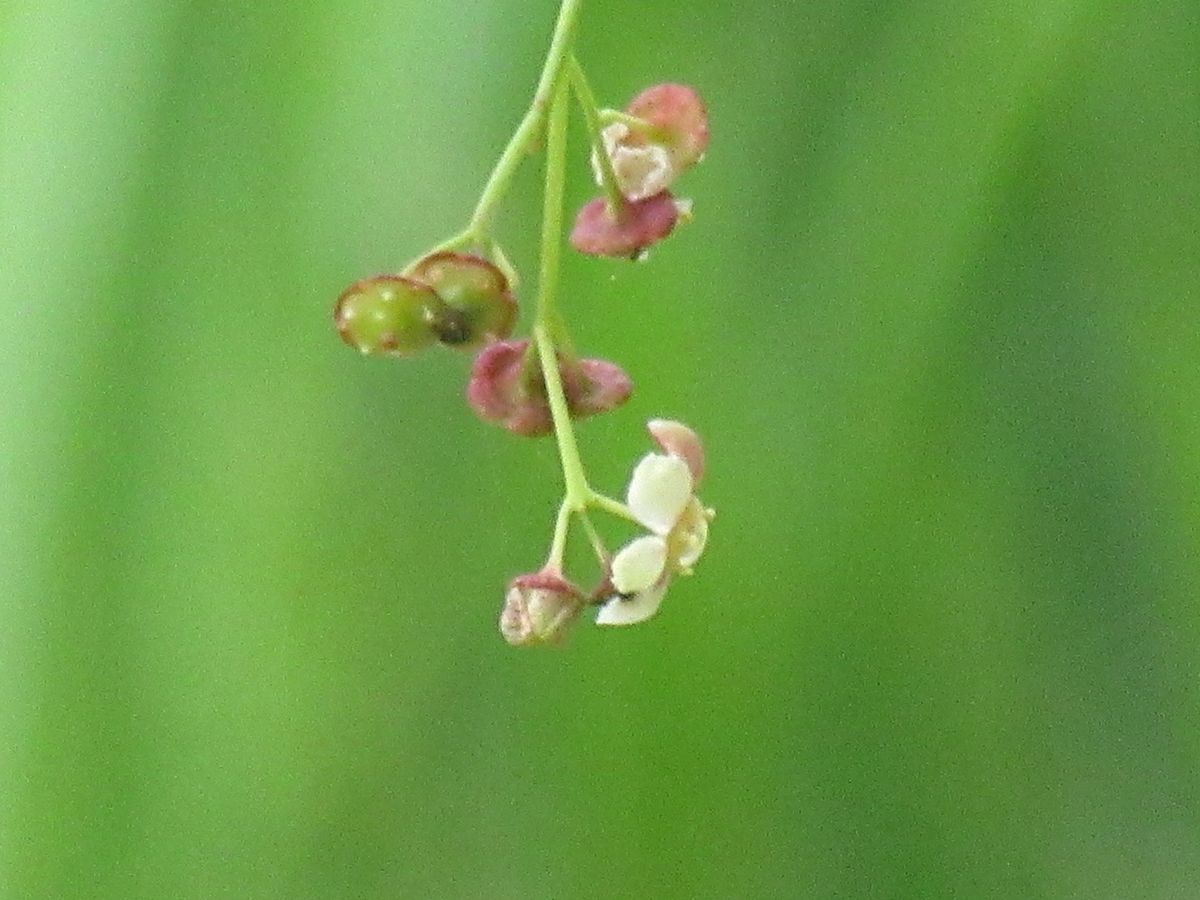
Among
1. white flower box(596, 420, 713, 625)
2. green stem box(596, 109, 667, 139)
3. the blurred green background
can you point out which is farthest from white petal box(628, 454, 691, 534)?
the blurred green background

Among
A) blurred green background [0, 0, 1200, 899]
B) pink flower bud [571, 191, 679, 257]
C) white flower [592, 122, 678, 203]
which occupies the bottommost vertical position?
blurred green background [0, 0, 1200, 899]

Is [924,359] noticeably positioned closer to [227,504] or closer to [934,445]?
[934,445]

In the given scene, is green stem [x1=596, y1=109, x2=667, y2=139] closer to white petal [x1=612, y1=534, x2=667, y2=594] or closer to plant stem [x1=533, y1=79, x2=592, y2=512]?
plant stem [x1=533, y1=79, x2=592, y2=512]

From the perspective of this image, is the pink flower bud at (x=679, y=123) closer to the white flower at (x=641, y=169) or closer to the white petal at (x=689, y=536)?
the white flower at (x=641, y=169)

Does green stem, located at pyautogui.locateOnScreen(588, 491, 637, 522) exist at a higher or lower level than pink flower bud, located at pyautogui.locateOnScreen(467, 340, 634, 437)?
lower

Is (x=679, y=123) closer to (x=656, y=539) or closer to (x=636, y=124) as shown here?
(x=636, y=124)

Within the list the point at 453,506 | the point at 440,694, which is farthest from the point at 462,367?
the point at 440,694
